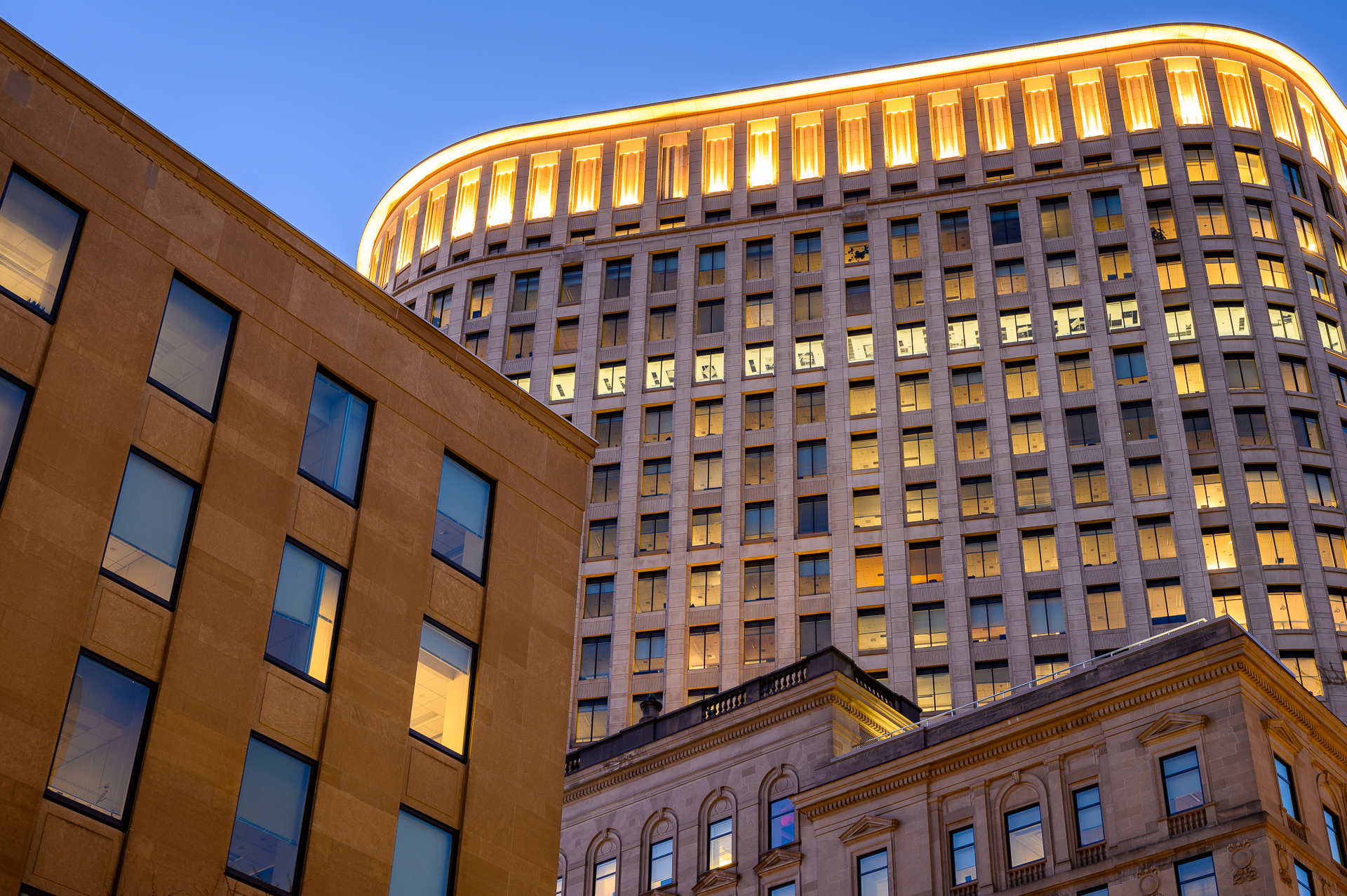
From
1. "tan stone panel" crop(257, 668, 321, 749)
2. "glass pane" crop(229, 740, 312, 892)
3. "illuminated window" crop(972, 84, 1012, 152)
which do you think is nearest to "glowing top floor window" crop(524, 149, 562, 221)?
"illuminated window" crop(972, 84, 1012, 152)

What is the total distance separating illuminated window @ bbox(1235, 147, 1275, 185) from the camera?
90.5m

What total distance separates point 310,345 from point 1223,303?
72.2m

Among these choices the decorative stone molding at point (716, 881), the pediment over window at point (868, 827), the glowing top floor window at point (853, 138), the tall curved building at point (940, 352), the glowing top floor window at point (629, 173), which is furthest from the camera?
the glowing top floor window at point (629, 173)

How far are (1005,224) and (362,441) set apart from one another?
71299mm

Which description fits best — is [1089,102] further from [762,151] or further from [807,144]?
[762,151]

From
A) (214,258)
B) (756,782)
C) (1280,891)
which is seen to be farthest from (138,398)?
(756,782)

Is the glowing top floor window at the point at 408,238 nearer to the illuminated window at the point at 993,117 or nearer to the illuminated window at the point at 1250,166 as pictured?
the illuminated window at the point at 993,117

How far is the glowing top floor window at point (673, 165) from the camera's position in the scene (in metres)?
100

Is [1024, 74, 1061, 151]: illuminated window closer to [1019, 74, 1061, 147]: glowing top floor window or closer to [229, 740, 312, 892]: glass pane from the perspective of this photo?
[1019, 74, 1061, 147]: glowing top floor window

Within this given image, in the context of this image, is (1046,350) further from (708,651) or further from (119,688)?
(119,688)

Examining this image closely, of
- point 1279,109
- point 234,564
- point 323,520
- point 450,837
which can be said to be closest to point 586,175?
point 1279,109

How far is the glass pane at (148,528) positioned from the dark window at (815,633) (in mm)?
58488

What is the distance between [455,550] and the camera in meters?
26.0

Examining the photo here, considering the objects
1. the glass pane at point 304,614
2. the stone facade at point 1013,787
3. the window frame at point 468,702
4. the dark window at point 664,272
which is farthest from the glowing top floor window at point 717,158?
the glass pane at point 304,614
